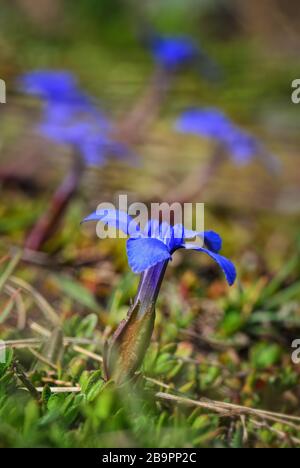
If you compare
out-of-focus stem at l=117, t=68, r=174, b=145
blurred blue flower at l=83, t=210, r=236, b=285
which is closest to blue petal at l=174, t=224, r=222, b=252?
blurred blue flower at l=83, t=210, r=236, b=285

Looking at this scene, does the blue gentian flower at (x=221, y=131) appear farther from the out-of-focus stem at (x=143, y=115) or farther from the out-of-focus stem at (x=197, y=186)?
the out-of-focus stem at (x=143, y=115)

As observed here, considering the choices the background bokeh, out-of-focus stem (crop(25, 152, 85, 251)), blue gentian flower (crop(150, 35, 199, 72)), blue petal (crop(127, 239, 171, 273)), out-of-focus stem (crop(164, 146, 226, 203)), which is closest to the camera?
blue petal (crop(127, 239, 171, 273))

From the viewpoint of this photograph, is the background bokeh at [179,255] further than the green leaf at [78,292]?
No

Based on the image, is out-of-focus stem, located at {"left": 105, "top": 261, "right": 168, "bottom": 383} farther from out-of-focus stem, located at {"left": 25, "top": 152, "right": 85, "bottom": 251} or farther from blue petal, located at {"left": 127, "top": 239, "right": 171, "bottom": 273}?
out-of-focus stem, located at {"left": 25, "top": 152, "right": 85, "bottom": 251}

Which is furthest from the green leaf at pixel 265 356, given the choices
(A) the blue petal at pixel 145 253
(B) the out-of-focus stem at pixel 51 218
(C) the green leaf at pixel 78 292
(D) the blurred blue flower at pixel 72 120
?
(D) the blurred blue flower at pixel 72 120

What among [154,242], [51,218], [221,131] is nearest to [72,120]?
[51,218]

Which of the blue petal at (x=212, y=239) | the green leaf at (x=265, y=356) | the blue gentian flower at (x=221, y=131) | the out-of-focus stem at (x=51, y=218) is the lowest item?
the green leaf at (x=265, y=356)
